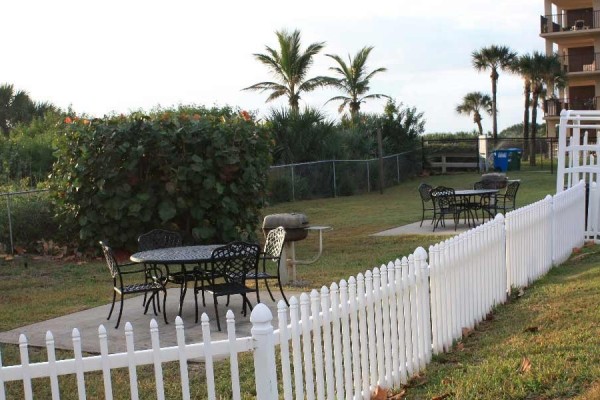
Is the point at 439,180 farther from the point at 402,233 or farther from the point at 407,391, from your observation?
the point at 407,391

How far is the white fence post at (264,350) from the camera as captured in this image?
4.21 meters

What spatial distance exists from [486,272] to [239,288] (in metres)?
2.57

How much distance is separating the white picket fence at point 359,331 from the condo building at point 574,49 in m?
40.1

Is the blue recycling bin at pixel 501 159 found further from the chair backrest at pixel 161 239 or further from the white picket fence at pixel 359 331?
the chair backrest at pixel 161 239

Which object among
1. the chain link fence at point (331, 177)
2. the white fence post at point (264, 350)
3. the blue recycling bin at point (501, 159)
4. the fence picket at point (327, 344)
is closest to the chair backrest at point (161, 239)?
the fence picket at point (327, 344)

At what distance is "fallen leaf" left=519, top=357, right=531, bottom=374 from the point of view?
5.86 m

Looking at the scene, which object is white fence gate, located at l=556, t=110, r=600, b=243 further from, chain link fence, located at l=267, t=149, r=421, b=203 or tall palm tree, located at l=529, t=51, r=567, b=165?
tall palm tree, located at l=529, t=51, r=567, b=165

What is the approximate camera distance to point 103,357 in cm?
402

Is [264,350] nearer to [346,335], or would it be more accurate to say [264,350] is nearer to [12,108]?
[346,335]

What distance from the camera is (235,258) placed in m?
8.48

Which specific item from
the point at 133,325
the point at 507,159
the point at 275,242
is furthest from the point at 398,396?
the point at 507,159

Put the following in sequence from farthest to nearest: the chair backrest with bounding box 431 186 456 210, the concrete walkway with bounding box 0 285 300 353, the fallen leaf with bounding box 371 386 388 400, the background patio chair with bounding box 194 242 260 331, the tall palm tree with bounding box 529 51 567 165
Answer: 1. the tall palm tree with bounding box 529 51 567 165
2. the chair backrest with bounding box 431 186 456 210
3. the background patio chair with bounding box 194 242 260 331
4. the concrete walkway with bounding box 0 285 300 353
5. the fallen leaf with bounding box 371 386 388 400

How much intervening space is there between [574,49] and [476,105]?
12.4m

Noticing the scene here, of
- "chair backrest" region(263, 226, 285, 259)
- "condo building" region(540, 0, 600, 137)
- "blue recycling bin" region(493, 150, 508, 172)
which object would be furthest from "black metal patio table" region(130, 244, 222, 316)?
"condo building" region(540, 0, 600, 137)
